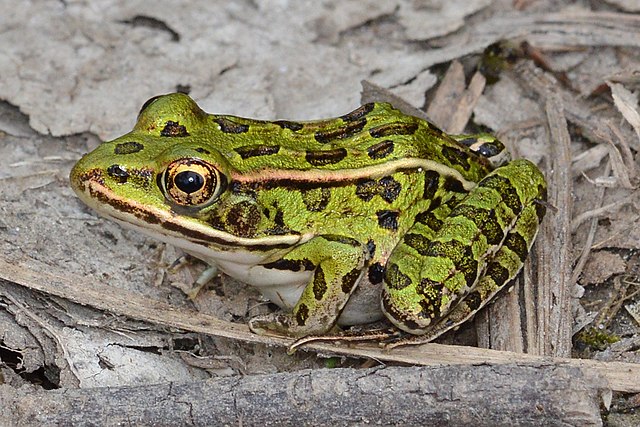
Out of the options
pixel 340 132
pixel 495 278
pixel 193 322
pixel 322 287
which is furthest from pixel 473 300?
pixel 193 322

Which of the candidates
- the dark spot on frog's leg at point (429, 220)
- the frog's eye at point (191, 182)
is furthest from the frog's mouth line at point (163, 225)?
the dark spot on frog's leg at point (429, 220)

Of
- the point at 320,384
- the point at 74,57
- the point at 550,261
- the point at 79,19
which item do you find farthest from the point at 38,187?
the point at 550,261

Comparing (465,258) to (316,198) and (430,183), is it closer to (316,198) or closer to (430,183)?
(430,183)

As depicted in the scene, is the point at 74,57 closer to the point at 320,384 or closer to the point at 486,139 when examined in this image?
the point at 486,139

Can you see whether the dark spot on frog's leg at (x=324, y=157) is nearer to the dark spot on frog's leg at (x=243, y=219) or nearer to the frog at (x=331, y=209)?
the frog at (x=331, y=209)

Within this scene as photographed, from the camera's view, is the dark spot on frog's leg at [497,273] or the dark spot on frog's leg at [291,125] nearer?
the dark spot on frog's leg at [497,273]

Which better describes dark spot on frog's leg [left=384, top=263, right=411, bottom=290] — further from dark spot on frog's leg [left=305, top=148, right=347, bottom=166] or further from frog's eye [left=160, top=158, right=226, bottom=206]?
frog's eye [left=160, top=158, right=226, bottom=206]

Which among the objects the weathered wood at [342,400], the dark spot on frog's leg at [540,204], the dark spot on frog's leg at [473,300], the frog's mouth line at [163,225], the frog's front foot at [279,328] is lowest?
the weathered wood at [342,400]
